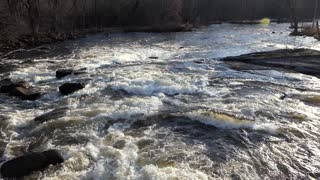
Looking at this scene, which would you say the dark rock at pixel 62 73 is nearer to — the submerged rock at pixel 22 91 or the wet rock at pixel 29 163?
the submerged rock at pixel 22 91

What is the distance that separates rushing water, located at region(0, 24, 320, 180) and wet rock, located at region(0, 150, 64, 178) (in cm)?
23

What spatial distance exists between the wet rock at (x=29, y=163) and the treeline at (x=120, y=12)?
24.7 m

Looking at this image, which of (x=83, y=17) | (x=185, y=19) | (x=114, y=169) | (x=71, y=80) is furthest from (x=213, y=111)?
Result: (x=185, y=19)

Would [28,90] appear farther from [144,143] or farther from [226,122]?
[226,122]

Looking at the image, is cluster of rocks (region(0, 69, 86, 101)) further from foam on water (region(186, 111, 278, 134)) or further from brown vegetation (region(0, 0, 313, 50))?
brown vegetation (region(0, 0, 313, 50))

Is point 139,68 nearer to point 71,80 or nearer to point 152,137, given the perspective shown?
point 71,80

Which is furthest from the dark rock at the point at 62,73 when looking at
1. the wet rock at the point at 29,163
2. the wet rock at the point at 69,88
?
the wet rock at the point at 29,163

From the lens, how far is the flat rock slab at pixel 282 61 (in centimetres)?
2016

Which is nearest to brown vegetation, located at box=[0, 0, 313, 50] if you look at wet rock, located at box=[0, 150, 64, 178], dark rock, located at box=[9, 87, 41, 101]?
dark rock, located at box=[9, 87, 41, 101]

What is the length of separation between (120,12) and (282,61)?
121 feet

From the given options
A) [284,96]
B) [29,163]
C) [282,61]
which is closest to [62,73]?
[284,96]

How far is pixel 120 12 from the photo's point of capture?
55531mm

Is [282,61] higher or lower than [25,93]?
higher

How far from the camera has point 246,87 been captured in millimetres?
16031
